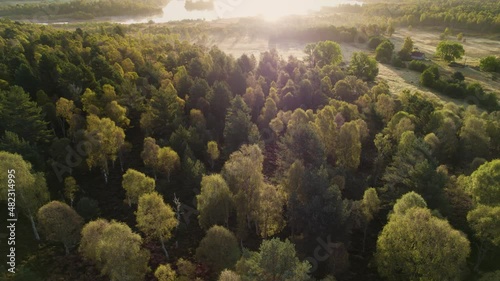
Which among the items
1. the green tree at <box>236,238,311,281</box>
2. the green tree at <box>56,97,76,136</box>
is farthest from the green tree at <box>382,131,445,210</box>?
the green tree at <box>56,97,76,136</box>

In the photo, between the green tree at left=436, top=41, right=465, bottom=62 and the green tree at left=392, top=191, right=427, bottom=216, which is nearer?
the green tree at left=392, top=191, right=427, bottom=216

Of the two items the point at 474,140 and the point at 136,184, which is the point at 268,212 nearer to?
the point at 136,184

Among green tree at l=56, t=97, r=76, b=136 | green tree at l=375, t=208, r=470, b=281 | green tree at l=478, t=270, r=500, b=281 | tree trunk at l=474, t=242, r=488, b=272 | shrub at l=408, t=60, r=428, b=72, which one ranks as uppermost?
green tree at l=56, t=97, r=76, b=136

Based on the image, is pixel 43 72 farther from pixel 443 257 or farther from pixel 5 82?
pixel 443 257

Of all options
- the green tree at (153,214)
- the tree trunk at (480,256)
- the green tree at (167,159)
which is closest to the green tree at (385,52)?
the tree trunk at (480,256)

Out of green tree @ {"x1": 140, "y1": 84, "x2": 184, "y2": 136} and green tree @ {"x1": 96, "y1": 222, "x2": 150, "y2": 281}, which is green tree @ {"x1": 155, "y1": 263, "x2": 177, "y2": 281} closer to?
green tree @ {"x1": 96, "y1": 222, "x2": 150, "y2": 281}

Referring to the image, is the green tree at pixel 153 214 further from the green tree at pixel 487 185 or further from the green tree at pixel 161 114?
the green tree at pixel 487 185
